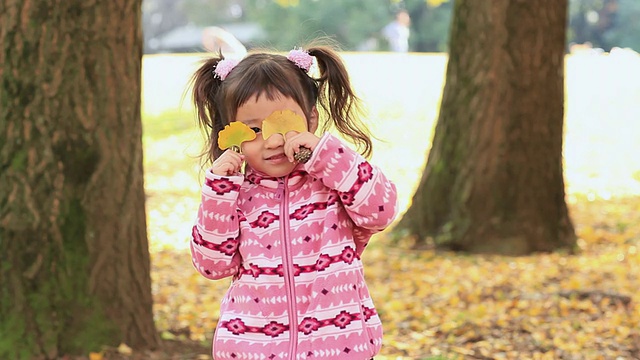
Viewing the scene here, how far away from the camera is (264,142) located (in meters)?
2.51

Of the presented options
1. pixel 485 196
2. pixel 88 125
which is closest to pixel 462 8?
pixel 485 196

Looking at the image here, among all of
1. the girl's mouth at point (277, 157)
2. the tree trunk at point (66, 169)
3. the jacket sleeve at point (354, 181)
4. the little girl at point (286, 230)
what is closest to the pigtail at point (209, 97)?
the little girl at point (286, 230)

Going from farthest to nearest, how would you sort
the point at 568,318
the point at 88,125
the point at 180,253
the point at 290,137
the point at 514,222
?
1. the point at 180,253
2. the point at 514,222
3. the point at 568,318
4. the point at 88,125
5. the point at 290,137

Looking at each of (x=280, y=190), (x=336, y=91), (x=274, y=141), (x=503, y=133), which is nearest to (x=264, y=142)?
(x=274, y=141)

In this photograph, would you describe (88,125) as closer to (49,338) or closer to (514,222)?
(49,338)

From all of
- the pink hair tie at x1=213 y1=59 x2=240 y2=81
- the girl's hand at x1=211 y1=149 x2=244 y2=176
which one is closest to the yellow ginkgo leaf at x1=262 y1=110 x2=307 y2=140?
the girl's hand at x1=211 y1=149 x2=244 y2=176

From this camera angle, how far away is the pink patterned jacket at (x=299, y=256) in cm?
250

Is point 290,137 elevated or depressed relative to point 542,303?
elevated

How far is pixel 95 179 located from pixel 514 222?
421 centimetres

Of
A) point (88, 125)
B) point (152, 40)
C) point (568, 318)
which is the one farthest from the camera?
point (152, 40)

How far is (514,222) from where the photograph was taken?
24.5 feet

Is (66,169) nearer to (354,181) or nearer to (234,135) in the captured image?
(234,135)

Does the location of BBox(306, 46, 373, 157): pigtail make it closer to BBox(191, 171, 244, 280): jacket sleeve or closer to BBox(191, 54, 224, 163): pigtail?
BBox(191, 54, 224, 163): pigtail

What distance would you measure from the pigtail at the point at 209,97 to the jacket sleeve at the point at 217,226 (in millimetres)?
279
